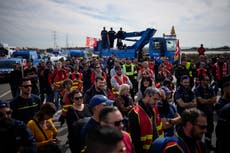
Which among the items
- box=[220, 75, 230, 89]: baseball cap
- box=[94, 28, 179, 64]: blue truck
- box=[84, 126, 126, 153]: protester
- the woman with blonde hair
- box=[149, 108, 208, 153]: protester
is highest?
box=[94, 28, 179, 64]: blue truck

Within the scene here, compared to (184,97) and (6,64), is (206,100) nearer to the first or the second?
(184,97)

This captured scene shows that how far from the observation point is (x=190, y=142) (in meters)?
2.47

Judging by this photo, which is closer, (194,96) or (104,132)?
(104,132)

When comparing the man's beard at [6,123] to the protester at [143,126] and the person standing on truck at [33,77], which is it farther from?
the person standing on truck at [33,77]

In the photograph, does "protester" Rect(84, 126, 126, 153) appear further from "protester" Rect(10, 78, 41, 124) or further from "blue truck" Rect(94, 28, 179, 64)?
"blue truck" Rect(94, 28, 179, 64)

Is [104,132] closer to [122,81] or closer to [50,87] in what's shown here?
[122,81]

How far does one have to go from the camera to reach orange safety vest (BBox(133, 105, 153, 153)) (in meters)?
3.28

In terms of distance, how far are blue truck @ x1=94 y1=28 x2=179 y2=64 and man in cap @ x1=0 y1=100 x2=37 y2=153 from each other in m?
14.3

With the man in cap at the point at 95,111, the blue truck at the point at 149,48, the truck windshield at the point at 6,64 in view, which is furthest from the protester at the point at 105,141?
the truck windshield at the point at 6,64

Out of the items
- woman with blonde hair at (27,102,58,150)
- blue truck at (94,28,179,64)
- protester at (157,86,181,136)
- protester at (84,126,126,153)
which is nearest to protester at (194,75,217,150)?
protester at (157,86,181,136)

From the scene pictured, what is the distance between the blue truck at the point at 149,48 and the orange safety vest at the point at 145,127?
532 inches

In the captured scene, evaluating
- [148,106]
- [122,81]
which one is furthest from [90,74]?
[148,106]

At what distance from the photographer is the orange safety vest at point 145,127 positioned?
3280 millimetres

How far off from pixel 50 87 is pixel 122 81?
10.6 ft
